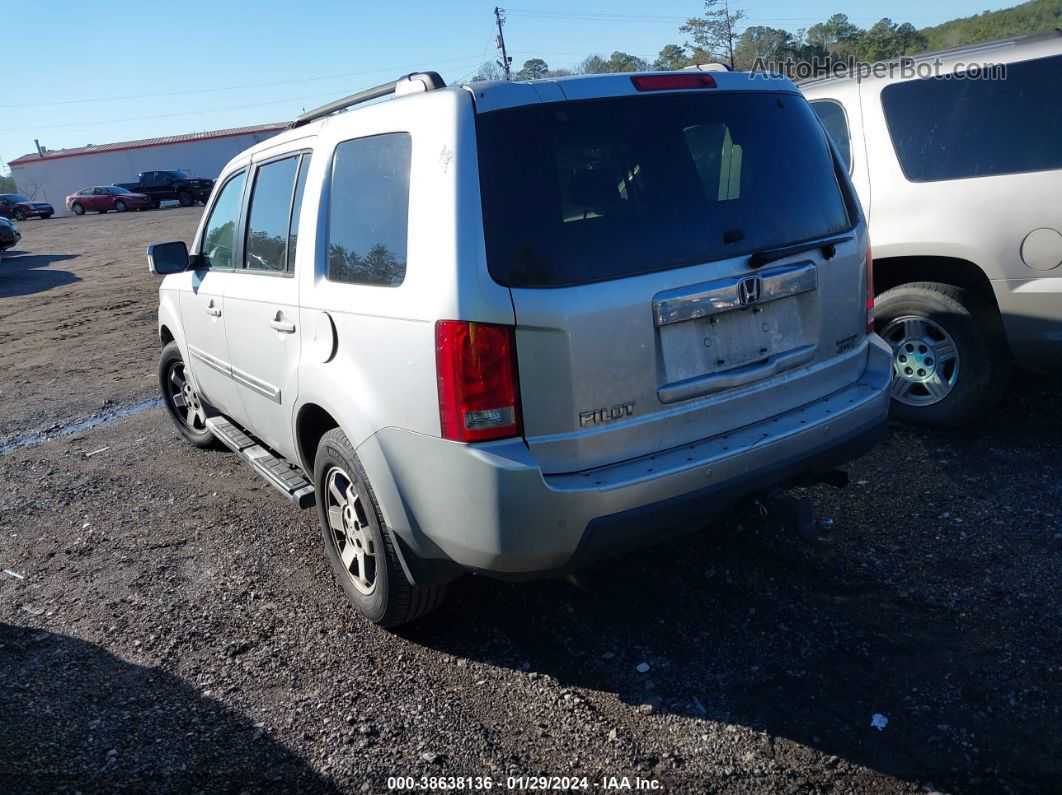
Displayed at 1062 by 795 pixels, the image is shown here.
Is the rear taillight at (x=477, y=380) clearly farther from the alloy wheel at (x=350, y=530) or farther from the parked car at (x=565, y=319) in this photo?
the alloy wheel at (x=350, y=530)

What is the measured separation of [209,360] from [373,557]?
7.26 feet

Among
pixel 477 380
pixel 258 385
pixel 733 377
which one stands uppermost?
pixel 477 380

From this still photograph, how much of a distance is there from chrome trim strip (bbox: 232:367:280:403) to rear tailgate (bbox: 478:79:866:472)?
5.57 ft

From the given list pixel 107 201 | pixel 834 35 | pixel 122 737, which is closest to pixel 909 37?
pixel 834 35

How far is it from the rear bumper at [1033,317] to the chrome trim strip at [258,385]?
371 centimetres

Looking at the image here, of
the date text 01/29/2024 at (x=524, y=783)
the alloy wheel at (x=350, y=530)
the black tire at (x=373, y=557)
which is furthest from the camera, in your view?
the alloy wheel at (x=350, y=530)

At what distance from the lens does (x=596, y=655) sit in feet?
10.4

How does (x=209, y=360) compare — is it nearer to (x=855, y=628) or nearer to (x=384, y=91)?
(x=384, y=91)

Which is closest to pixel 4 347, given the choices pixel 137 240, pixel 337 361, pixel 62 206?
pixel 337 361

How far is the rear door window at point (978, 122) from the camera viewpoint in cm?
422

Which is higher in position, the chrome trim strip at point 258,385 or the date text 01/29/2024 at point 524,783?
the chrome trim strip at point 258,385

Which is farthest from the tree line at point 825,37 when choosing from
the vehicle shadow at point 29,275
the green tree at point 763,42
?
the vehicle shadow at point 29,275

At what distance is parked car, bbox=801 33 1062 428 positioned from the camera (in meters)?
4.21

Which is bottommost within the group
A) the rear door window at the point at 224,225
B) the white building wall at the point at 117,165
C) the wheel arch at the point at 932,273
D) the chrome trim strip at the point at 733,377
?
the wheel arch at the point at 932,273
